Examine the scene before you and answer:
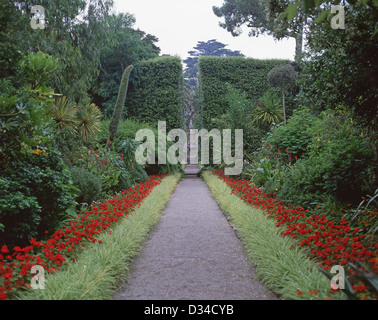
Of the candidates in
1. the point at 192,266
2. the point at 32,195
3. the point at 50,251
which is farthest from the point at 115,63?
the point at 192,266

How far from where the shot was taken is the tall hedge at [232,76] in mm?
14414

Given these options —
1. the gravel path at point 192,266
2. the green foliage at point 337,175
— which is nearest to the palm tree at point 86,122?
the gravel path at point 192,266

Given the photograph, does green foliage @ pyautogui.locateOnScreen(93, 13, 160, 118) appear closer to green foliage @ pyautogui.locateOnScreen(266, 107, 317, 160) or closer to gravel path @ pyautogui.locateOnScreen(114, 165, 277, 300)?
green foliage @ pyautogui.locateOnScreen(266, 107, 317, 160)

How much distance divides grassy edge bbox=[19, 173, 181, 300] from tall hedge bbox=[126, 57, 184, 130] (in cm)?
1036

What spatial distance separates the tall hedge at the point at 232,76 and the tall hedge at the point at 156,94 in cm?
129

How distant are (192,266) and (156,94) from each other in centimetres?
1211

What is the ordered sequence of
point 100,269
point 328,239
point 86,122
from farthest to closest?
point 86,122, point 328,239, point 100,269

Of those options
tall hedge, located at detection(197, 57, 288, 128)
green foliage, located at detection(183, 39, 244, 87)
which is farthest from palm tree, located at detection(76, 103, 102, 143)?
green foliage, located at detection(183, 39, 244, 87)

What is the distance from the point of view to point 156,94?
47.1 ft

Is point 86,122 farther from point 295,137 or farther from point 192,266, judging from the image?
point 192,266

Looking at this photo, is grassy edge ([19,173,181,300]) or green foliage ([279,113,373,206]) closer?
grassy edge ([19,173,181,300])

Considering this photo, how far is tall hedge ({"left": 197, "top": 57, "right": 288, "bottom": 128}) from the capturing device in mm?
14414

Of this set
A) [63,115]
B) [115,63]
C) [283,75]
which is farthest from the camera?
[115,63]
